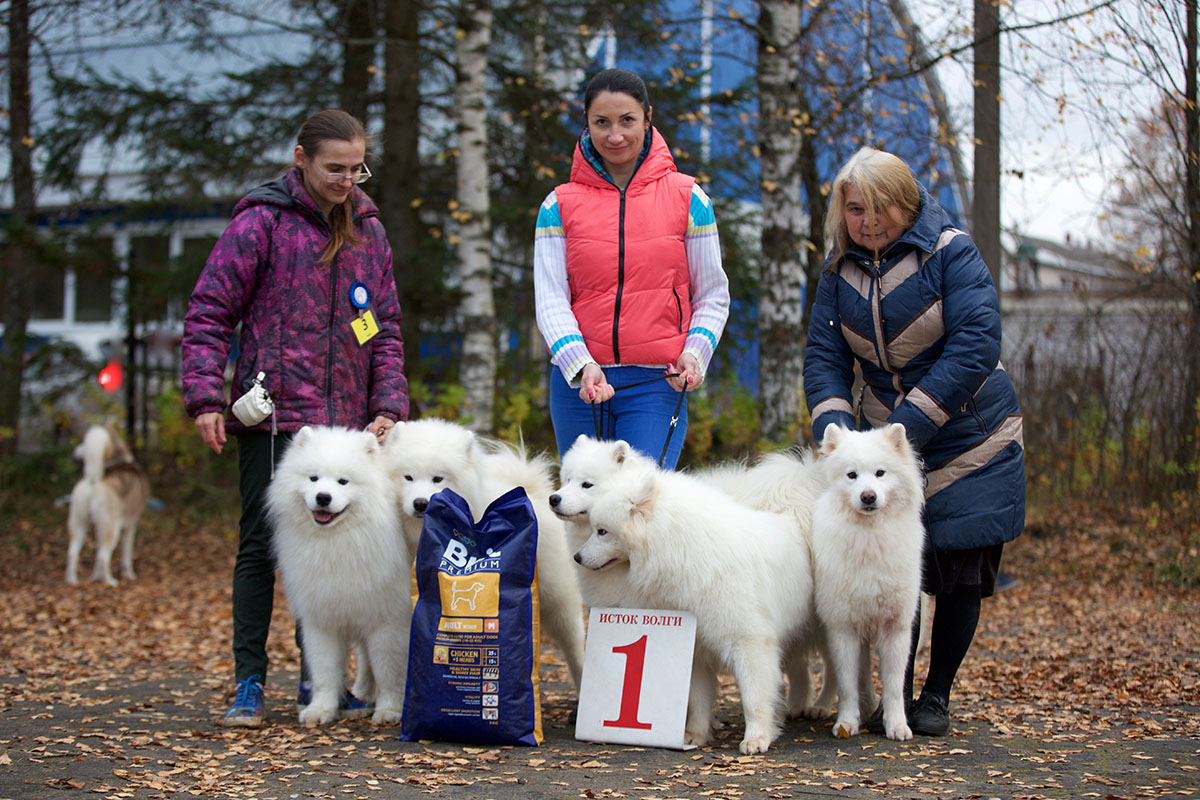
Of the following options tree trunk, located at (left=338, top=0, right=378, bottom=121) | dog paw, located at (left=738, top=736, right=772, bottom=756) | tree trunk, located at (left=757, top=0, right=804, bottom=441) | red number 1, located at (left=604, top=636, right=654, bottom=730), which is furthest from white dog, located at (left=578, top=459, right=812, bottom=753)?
tree trunk, located at (left=338, top=0, right=378, bottom=121)

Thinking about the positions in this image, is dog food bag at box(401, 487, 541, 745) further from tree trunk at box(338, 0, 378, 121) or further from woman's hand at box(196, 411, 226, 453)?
tree trunk at box(338, 0, 378, 121)

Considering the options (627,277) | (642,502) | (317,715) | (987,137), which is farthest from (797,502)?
(987,137)

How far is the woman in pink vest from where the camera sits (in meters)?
3.75

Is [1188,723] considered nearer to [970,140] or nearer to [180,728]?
[180,728]

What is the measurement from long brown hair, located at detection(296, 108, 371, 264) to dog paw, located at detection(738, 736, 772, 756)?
2.28 meters

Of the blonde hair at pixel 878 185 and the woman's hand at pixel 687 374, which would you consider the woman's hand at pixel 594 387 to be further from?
the blonde hair at pixel 878 185

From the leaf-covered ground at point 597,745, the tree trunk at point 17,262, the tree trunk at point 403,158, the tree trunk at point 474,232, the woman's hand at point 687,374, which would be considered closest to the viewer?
the leaf-covered ground at point 597,745

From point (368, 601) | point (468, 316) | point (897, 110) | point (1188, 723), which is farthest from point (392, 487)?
point (897, 110)

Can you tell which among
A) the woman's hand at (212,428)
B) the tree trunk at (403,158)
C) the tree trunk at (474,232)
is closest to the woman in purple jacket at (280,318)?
the woman's hand at (212,428)

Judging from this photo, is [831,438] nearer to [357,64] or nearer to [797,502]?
[797,502]

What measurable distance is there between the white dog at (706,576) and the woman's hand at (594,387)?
273 mm

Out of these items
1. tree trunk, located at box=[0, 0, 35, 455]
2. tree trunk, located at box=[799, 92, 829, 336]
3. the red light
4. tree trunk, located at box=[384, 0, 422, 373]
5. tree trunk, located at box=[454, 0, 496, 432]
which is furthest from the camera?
the red light

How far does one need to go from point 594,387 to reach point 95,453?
6156 millimetres

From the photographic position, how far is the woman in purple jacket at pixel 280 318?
383 cm
